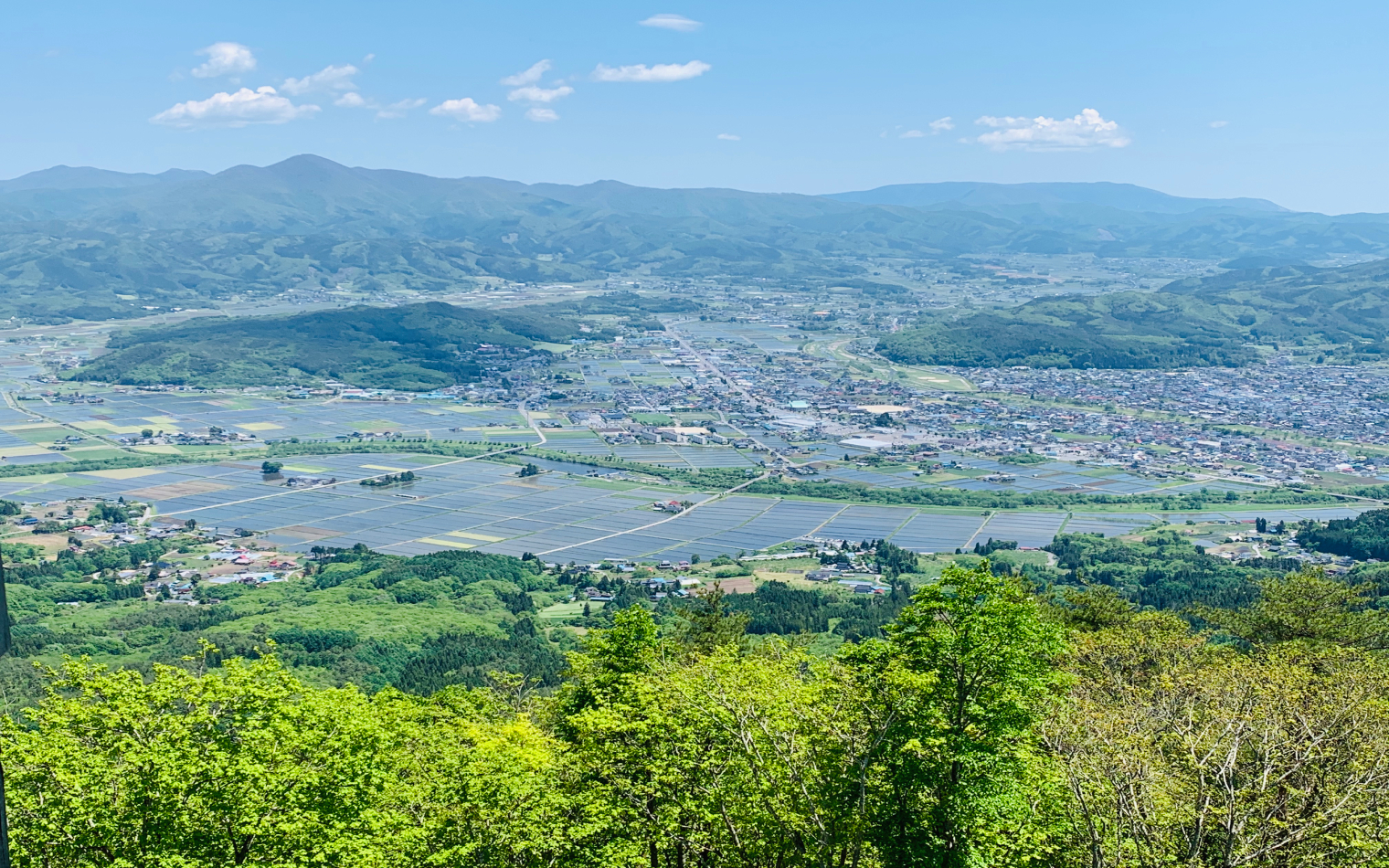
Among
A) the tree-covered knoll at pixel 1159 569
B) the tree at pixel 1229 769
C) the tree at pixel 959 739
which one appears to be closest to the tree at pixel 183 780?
the tree at pixel 959 739

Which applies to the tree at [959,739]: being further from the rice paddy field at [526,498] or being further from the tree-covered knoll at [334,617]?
the rice paddy field at [526,498]

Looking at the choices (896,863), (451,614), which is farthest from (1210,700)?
(451,614)

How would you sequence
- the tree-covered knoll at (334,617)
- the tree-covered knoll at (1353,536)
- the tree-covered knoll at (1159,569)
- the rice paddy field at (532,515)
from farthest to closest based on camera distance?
1. the rice paddy field at (532,515)
2. the tree-covered knoll at (1353,536)
3. the tree-covered knoll at (1159,569)
4. the tree-covered knoll at (334,617)

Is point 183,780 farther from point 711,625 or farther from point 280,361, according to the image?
point 280,361

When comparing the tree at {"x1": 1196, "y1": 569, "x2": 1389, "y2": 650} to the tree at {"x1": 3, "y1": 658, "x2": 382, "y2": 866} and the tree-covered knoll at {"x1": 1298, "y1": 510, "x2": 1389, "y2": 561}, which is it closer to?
the tree at {"x1": 3, "y1": 658, "x2": 382, "y2": 866}

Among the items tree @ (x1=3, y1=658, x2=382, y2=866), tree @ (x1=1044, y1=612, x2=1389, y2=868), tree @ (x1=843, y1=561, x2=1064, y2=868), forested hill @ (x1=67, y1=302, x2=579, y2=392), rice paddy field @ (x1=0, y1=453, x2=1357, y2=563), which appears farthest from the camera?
forested hill @ (x1=67, y1=302, x2=579, y2=392)

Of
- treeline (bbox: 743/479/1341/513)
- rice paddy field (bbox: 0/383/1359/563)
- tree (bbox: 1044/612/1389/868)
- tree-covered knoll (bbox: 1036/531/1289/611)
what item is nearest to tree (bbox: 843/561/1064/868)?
tree (bbox: 1044/612/1389/868)

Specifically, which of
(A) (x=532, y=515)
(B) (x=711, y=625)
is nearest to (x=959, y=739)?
(B) (x=711, y=625)

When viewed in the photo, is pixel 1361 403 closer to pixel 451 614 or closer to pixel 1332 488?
pixel 1332 488
